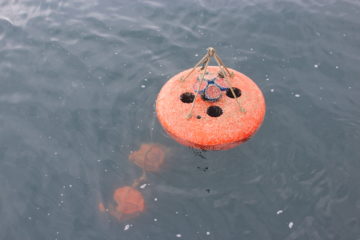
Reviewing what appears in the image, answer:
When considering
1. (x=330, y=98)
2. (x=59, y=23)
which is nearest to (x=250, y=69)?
(x=330, y=98)

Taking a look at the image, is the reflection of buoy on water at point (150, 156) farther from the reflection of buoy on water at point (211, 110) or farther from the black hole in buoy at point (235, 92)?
the black hole in buoy at point (235, 92)

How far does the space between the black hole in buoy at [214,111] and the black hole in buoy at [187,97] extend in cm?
48

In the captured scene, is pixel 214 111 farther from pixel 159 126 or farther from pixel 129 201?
pixel 129 201

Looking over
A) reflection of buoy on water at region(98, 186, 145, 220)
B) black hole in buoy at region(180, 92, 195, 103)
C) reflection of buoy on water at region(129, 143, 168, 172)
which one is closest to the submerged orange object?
A: reflection of buoy on water at region(98, 186, 145, 220)

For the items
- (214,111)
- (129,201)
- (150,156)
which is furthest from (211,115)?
(129,201)

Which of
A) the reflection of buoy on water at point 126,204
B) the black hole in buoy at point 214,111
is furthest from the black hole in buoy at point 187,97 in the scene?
the reflection of buoy on water at point 126,204

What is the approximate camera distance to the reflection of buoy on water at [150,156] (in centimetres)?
661

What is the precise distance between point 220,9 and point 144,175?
20.1ft

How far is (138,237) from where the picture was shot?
5.77m

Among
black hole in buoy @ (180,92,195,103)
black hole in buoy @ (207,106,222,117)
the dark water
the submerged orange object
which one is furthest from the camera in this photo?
black hole in buoy @ (180,92,195,103)

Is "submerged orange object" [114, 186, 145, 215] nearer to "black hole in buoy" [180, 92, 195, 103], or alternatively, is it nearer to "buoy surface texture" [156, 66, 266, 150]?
"buoy surface texture" [156, 66, 266, 150]

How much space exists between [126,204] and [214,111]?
2.37m

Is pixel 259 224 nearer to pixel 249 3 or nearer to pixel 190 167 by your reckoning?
pixel 190 167

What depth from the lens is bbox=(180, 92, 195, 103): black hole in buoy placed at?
6738mm
